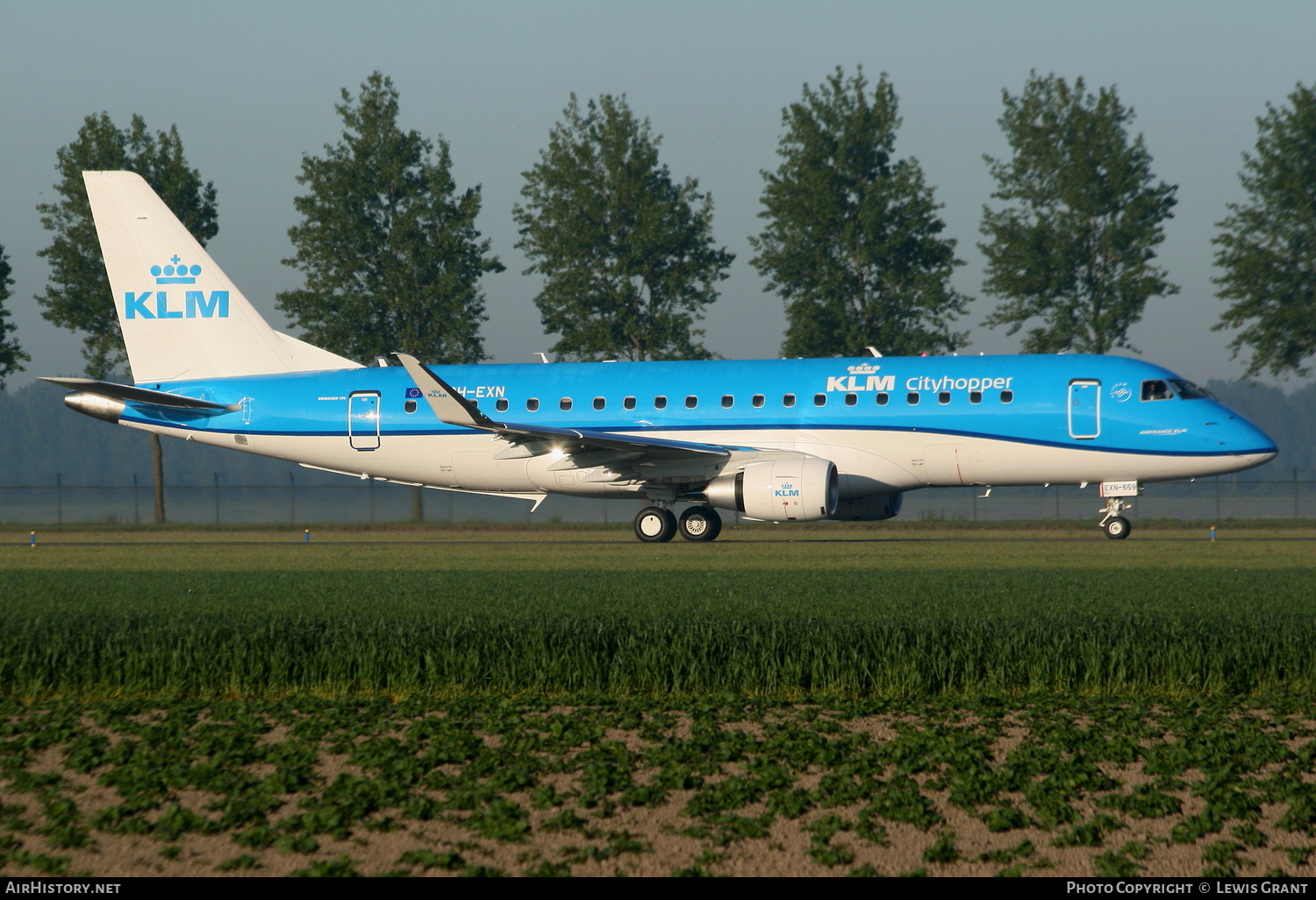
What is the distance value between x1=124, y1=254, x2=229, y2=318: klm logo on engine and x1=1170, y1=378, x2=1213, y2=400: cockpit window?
21333 mm

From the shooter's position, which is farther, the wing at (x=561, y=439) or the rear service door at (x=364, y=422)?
the rear service door at (x=364, y=422)

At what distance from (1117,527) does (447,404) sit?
14.6 metres

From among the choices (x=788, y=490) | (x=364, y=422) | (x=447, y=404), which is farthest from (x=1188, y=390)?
(x=364, y=422)

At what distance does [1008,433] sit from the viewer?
2486cm

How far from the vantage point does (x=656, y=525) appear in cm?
2716

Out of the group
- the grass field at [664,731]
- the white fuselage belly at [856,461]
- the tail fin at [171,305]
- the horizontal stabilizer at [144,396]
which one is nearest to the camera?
the grass field at [664,731]

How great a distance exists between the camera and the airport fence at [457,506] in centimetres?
4422

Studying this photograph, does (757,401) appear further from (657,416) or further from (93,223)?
(93,223)

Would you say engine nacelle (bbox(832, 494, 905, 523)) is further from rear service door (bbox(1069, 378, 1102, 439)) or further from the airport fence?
rear service door (bbox(1069, 378, 1102, 439))

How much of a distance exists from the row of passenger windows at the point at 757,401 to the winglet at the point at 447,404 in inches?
102

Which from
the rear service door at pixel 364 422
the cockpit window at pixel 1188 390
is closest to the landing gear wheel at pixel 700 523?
the rear service door at pixel 364 422

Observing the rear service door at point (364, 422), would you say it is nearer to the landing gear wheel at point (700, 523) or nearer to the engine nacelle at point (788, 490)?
the landing gear wheel at point (700, 523)

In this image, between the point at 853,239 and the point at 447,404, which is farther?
the point at 853,239

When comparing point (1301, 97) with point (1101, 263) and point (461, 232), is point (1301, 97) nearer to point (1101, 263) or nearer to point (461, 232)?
point (1101, 263)
